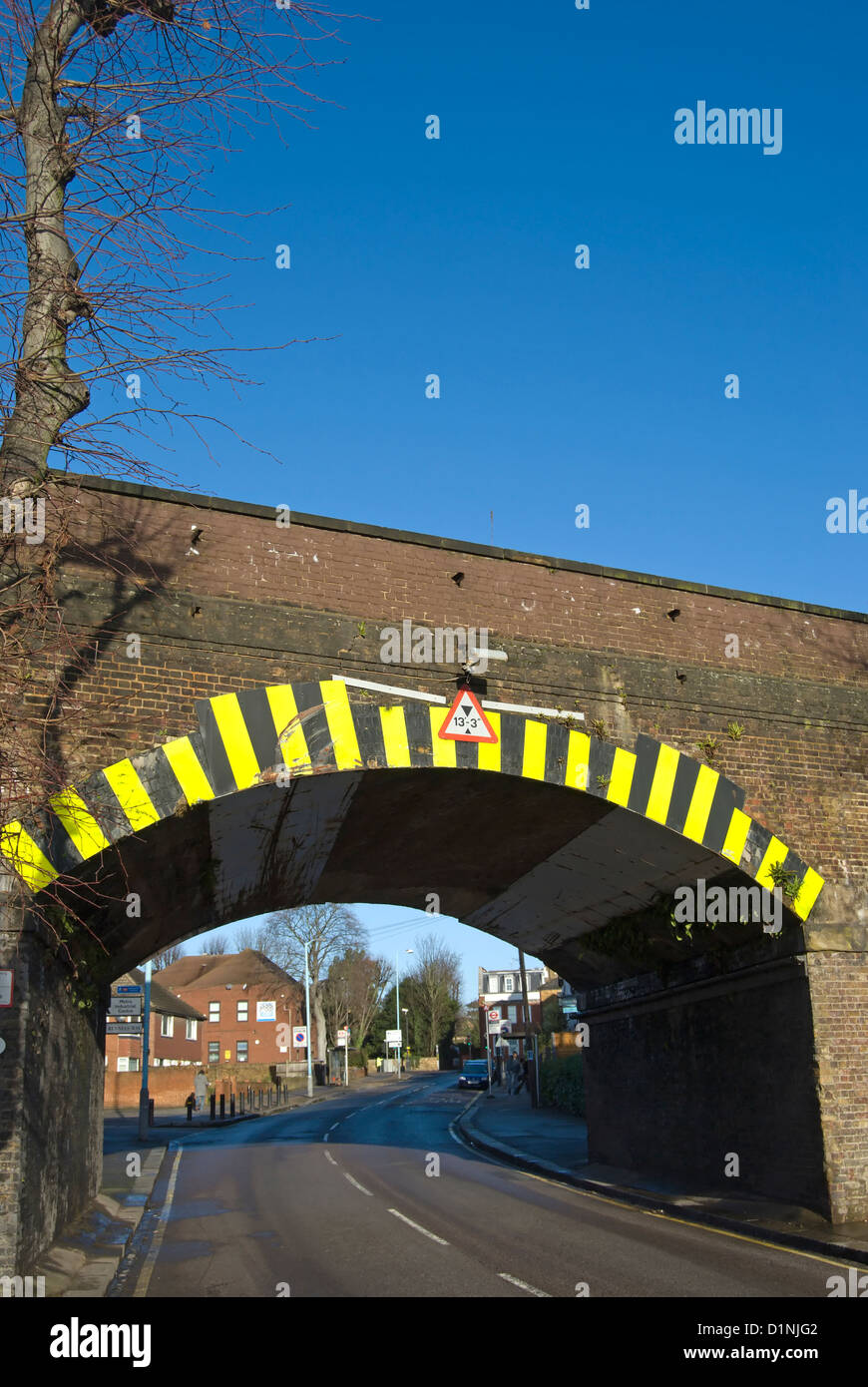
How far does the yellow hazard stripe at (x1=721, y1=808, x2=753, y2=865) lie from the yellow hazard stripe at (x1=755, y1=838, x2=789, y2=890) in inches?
12.7

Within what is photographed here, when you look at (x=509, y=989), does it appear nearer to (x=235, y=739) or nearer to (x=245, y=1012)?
(x=245, y=1012)

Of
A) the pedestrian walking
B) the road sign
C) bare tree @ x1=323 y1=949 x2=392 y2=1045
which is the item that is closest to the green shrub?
the road sign

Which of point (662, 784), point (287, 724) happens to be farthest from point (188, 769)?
point (662, 784)

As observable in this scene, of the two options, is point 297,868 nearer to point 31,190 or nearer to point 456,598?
point 456,598

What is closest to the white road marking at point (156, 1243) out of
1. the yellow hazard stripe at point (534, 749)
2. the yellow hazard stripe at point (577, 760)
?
the yellow hazard stripe at point (534, 749)

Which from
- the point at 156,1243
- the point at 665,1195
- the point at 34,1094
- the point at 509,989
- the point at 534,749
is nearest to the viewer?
the point at 34,1094

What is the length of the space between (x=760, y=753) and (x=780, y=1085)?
13.7ft

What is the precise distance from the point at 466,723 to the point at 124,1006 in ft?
39.4

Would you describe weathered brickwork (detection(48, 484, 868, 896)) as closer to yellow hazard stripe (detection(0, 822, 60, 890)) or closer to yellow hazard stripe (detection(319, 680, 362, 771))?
yellow hazard stripe (detection(319, 680, 362, 771))

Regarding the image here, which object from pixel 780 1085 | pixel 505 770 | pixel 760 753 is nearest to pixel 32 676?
pixel 505 770

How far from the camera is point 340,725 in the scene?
465 inches

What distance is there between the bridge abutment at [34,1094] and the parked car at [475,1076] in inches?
1843

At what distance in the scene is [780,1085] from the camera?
13.6 meters

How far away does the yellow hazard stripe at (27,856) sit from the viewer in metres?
9.15
